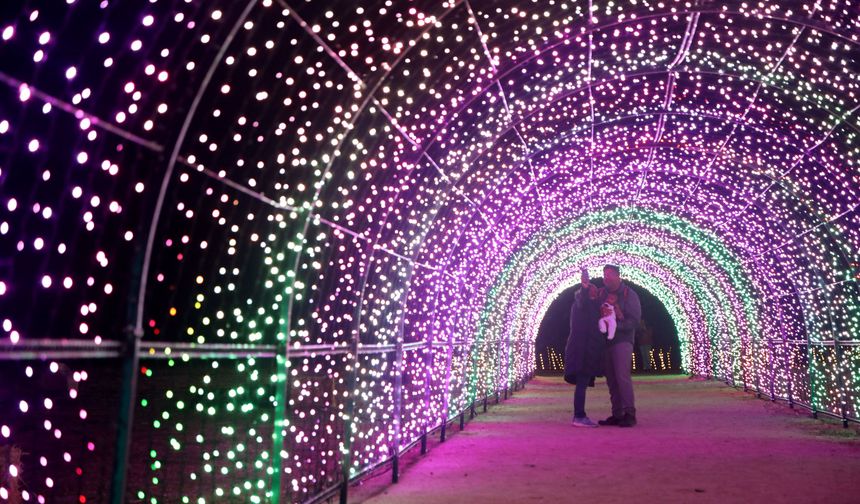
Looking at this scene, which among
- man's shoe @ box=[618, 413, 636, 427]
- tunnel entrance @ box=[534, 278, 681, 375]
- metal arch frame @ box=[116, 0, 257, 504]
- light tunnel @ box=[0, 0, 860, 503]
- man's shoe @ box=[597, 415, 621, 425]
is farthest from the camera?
tunnel entrance @ box=[534, 278, 681, 375]

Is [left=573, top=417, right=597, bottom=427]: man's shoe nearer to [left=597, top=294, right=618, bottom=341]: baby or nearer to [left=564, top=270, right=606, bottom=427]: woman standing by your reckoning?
[left=564, top=270, right=606, bottom=427]: woman standing

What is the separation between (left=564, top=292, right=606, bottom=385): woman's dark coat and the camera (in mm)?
12969

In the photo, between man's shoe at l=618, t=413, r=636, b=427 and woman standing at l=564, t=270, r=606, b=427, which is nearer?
man's shoe at l=618, t=413, r=636, b=427

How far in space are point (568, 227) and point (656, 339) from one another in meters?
26.4

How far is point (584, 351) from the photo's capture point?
513 inches

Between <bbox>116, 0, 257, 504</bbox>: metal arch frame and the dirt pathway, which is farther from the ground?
<bbox>116, 0, 257, 504</bbox>: metal arch frame

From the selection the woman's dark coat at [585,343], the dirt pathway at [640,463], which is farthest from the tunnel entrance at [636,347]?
the woman's dark coat at [585,343]

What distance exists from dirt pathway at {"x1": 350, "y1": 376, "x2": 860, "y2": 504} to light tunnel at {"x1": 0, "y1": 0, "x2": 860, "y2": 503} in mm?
555

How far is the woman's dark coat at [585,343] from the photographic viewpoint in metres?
13.0

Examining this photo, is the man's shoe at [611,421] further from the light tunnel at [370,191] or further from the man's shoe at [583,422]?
the light tunnel at [370,191]

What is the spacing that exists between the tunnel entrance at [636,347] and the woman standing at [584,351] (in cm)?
3151

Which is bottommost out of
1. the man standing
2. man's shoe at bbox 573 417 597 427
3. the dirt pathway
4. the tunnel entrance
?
the dirt pathway

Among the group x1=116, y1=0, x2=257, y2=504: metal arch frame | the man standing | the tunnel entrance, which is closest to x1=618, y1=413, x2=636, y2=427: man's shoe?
the man standing

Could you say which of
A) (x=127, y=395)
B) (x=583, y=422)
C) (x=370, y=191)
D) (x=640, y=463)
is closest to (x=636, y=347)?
(x=583, y=422)
